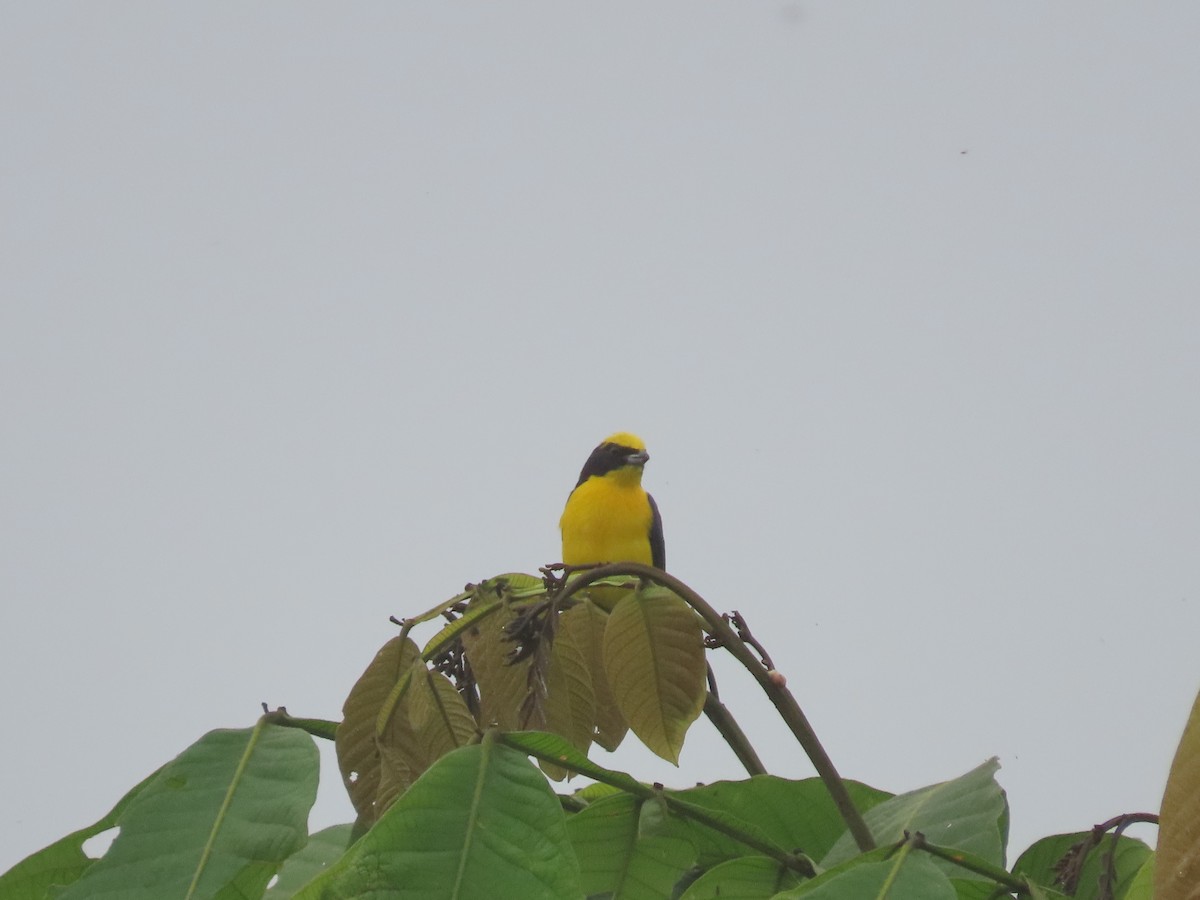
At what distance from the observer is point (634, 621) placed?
1387 mm

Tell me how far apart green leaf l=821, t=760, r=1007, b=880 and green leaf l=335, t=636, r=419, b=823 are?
0.41 meters

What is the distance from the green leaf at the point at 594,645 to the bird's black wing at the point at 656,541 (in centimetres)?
429

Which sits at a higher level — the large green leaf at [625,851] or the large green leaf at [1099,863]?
the large green leaf at [625,851]

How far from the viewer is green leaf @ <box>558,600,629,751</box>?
5.35 ft

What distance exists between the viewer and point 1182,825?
0.63 metres

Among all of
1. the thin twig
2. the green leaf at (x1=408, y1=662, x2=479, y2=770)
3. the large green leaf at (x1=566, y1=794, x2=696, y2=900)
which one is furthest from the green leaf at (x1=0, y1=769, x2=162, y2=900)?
the thin twig

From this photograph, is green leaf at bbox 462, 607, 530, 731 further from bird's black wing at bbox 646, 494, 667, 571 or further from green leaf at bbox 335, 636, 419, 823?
bird's black wing at bbox 646, 494, 667, 571

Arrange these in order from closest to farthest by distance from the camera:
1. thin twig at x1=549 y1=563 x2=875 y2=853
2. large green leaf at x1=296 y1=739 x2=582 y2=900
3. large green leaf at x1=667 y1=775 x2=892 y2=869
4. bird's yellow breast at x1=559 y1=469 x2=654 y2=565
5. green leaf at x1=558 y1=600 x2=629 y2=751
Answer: large green leaf at x1=296 y1=739 x2=582 y2=900
thin twig at x1=549 y1=563 x2=875 y2=853
large green leaf at x1=667 y1=775 x2=892 y2=869
green leaf at x1=558 y1=600 x2=629 y2=751
bird's yellow breast at x1=559 y1=469 x2=654 y2=565

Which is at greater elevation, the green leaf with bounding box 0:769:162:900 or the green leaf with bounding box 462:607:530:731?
the green leaf with bounding box 462:607:530:731

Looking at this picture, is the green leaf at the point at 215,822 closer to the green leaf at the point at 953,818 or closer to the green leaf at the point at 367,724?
the green leaf at the point at 367,724

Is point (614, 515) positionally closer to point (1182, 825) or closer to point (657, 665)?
point (657, 665)

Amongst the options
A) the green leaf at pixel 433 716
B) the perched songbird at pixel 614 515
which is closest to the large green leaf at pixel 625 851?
the green leaf at pixel 433 716

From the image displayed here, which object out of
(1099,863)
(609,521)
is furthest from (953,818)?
(609,521)

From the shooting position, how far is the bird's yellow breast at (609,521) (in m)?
5.91
